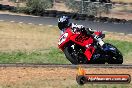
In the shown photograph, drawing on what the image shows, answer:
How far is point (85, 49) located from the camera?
14242 mm

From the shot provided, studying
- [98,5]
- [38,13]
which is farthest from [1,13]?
[98,5]

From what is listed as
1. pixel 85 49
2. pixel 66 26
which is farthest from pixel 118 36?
pixel 66 26

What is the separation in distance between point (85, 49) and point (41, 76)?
254 cm

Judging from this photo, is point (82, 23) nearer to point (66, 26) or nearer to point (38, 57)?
point (38, 57)

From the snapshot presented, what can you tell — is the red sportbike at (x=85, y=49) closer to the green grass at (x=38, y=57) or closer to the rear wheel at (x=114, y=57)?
the rear wheel at (x=114, y=57)

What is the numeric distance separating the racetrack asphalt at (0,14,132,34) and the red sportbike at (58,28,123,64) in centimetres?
1450

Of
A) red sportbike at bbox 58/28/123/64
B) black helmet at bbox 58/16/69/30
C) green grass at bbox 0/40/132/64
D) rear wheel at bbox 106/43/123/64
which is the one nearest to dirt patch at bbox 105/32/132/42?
green grass at bbox 0/40/132/64

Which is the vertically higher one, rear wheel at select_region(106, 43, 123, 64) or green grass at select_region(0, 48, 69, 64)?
rear wheel at select_region(106, 43, 123, 64)

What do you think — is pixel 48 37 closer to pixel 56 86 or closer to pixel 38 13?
pixel 38 13

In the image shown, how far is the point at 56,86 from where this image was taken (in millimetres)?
11141

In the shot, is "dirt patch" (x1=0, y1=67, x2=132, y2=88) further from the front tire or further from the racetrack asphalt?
the racetrack asphalt

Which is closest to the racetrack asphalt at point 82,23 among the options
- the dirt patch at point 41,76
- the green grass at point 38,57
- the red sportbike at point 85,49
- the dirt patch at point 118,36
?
the dirt patch at point 118,36

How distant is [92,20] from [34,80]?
2075 centimetres

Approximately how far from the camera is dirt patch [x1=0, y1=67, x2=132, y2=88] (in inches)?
443
